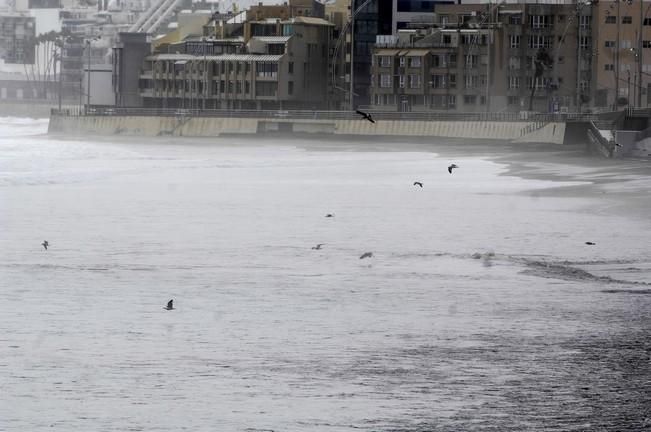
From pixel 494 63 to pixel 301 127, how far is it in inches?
771

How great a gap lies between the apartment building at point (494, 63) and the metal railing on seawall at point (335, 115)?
6125 millimetres

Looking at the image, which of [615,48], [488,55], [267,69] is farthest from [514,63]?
[267,69]

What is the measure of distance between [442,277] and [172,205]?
76.5 ft

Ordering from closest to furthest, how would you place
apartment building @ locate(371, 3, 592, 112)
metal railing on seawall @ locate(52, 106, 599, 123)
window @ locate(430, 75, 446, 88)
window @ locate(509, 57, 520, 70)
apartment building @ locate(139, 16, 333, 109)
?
metal railing on seawall @ locate(52, 106, 599, 123), apartment building @ locate(371, 3, 592, 112), window @ locate(430, 75, 446, 88), window @ locate(509, 57, 520, 70), apartment building @ locate(139, 16, 333, 109)

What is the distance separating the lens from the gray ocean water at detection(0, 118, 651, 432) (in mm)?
21203

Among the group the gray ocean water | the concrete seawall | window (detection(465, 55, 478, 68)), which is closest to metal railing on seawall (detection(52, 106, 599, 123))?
the concrete seawall

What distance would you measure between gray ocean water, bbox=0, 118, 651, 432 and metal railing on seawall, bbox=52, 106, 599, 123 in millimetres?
59686

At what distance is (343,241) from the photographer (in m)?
41.8

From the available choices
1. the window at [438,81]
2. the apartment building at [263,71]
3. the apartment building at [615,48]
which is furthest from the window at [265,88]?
the apartment building at [615,48]

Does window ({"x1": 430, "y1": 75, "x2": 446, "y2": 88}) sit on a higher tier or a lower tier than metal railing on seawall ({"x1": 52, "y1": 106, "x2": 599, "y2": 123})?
higher

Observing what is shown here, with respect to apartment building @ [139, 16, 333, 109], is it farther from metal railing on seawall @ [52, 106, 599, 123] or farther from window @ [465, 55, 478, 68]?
window @ [465, 55, 478, 68]

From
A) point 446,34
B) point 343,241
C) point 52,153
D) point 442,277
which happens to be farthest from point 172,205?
point 446,34

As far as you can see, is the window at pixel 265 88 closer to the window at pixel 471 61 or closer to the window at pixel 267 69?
the window at pixel 267 69

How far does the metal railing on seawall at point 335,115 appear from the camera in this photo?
118 metres
